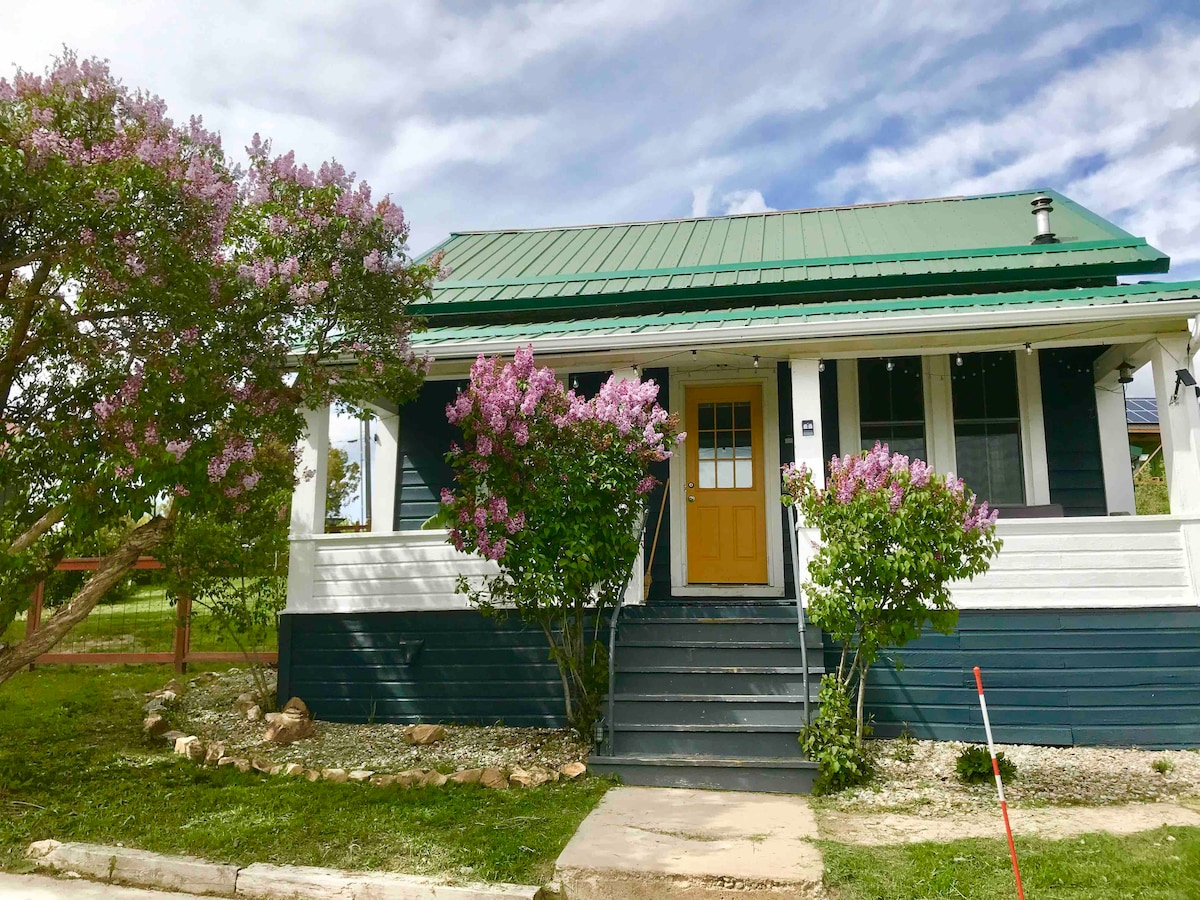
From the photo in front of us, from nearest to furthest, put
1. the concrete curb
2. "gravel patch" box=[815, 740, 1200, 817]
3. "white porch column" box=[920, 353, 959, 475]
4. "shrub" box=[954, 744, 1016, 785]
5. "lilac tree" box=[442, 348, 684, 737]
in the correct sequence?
the concrete curb < "gravel patch" box=[815, 740, 1200, 817] < "shrub" box=[954, 744, 1016, 785] < "lilac tree" box=[442, 348, 684, 737] < "white porch column" box=[920, 353, 959, 475]

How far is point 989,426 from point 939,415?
0.48m

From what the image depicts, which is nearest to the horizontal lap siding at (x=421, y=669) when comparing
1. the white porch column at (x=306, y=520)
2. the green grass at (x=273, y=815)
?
the white porch column at (x=306, y=520)

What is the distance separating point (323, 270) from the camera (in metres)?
5.99

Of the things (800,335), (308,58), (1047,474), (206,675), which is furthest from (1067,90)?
(206,675)

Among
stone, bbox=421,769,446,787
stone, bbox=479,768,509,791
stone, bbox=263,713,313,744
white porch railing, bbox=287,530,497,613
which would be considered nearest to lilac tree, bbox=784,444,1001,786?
stone, bbox=479,768,509,791

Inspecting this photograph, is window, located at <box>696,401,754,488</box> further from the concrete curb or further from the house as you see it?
the concrete curb

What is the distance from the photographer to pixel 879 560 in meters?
5.14

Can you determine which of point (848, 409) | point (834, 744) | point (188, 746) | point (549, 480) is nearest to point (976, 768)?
point (834, 744)

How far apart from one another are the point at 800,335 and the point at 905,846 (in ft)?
13.0

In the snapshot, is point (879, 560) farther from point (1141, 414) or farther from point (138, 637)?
point (1141, 414)

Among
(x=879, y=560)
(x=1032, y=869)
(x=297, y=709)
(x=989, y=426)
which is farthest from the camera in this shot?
(x=989, y=426)

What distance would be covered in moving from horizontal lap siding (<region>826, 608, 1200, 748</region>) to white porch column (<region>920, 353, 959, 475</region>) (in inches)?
77.3

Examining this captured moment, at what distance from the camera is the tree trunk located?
5.38 m

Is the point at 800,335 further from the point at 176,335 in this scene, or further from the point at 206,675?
the point at 206,675
